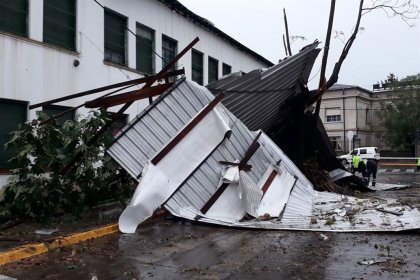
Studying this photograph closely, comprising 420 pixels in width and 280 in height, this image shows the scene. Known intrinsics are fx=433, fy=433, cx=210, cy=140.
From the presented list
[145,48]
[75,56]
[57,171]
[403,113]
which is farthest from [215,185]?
[403,113]

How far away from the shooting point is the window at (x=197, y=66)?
19953 millimetres

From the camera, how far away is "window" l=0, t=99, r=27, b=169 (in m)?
10.9

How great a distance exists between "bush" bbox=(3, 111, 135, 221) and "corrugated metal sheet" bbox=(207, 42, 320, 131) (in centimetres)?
314

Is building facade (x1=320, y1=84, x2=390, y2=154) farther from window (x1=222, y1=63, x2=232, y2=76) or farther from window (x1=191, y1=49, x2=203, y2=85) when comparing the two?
window (x1=191, y1=49, x2=203, y2=85)

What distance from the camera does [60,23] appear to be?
12484mm

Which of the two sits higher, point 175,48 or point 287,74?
point 175,48

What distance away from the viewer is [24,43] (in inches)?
443

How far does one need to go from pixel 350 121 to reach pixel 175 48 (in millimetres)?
34280

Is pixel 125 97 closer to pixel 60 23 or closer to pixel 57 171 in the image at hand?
pixel 57 171

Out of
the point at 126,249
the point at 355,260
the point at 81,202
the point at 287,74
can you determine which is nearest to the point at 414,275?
the point at 355,260

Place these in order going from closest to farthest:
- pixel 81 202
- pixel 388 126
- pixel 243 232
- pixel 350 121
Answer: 1. pixel 243 232
2. pixel 81 202
3. pixel 388 126
4. pixel 350 121

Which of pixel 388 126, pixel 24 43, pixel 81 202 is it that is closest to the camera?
pixel 81 202

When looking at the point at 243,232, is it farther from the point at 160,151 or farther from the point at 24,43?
the point at 24,43

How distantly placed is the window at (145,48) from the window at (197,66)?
10.9 ft
